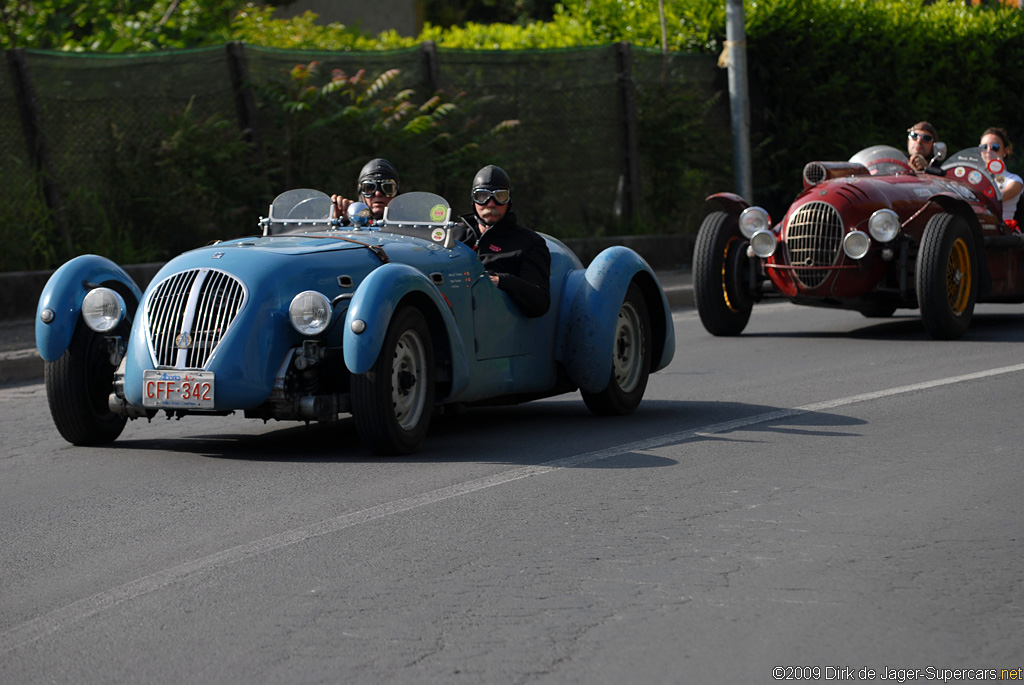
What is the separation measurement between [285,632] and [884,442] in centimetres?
397

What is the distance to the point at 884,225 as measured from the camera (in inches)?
472

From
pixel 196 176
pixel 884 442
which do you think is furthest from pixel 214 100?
pixel 884 442

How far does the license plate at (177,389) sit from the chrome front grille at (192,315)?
7 centimetres

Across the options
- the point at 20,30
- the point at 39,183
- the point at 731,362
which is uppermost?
the point at 20,30

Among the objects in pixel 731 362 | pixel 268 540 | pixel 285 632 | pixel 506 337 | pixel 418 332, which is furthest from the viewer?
pixel 731 362

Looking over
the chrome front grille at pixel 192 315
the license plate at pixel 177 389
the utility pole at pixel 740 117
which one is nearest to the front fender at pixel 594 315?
the chrome front grille at pixel 192 315

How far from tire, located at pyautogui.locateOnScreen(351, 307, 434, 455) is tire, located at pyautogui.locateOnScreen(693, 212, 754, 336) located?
230 inches

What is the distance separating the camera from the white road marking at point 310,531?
14.9 ft

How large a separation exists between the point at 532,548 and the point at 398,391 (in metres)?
1.95

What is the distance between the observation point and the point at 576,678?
12.9 feet

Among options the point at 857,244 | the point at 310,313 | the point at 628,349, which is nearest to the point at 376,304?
the point at 310,313

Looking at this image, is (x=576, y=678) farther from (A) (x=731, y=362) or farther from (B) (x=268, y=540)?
(A) (x=731, y=362)

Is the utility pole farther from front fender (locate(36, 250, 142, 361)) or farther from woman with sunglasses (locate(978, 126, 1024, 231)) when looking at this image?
front fender (locate(36, 250, 142, 361))

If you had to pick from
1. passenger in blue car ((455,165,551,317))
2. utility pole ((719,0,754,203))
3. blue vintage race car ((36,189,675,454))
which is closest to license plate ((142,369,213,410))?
blue vintage race car ((36,189,675,454))
